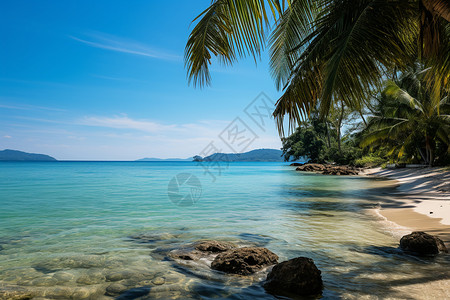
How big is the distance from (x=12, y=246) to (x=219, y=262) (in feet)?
15.2

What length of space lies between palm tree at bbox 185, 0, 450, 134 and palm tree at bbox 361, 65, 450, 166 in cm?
1647

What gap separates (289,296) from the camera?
3330 mm

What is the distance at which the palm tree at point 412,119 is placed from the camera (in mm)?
19578

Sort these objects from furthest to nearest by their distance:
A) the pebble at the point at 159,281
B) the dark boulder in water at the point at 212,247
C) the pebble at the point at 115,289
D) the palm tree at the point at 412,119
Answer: the palm tree at the point at 412,119 → the dark boulder in water at the point at 212,247 → the pebble at the point at 159,281 → the pebble at the point at 115,289

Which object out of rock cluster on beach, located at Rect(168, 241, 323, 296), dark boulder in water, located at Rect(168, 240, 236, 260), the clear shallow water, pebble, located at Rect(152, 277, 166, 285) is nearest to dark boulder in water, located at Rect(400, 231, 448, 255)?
the clear shallow water

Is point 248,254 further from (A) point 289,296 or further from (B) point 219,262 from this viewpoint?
(A) point 289,296

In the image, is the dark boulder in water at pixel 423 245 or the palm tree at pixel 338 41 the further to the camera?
the dark boulder in water at pixel 423 245

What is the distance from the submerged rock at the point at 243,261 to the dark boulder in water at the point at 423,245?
247cm

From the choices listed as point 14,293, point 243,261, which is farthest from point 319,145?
point 14,293

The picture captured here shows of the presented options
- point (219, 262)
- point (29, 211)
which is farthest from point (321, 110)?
point (29, 211)

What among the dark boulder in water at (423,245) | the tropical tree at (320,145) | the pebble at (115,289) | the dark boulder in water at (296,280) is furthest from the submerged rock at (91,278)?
the tropical tree at (320,145)

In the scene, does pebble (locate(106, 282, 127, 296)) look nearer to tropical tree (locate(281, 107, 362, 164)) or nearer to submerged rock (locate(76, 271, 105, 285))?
submerged rock (locate(76, 271, 105, 285))

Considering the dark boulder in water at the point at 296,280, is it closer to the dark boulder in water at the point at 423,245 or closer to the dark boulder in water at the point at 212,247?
the dark boulder in water at the point at 212,247

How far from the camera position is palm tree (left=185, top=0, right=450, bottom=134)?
3.49 metres
